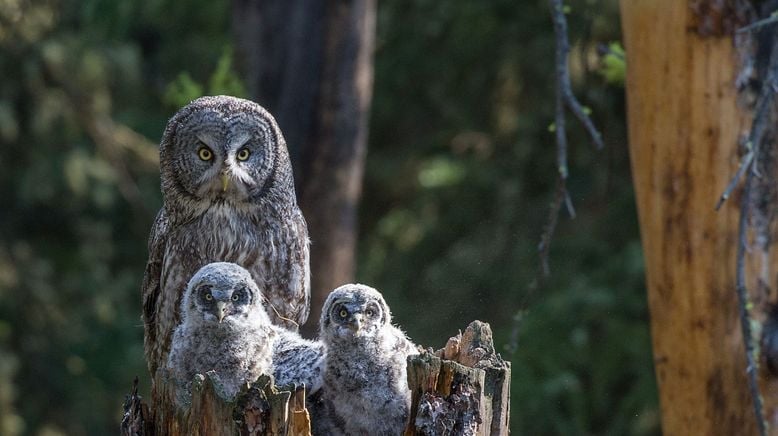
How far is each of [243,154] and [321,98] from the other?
2787 mm

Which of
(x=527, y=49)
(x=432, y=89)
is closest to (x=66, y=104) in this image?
(x=432, y=89)

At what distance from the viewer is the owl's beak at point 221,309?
375cm

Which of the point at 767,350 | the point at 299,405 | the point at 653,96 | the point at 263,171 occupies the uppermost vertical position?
the point at 653,96

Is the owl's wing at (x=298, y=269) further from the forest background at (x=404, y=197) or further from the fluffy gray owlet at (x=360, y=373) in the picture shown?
the forest background at (x=404, y=197)

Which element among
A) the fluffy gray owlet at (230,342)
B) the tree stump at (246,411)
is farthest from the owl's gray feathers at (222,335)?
the tree stump at (246,411)

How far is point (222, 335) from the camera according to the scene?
3791 mm

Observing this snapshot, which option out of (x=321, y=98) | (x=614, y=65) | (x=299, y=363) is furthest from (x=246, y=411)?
(x=321, y=98)

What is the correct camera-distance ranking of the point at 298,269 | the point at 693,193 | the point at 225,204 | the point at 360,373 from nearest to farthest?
the point at 360,373, the point at 225,204, the point at 298,269, the point at 693,193

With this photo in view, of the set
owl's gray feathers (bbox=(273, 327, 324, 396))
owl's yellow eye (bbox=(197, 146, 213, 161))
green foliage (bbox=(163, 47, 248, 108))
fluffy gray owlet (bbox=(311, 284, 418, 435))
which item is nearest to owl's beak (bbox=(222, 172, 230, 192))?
owl's yellow eye (bbox=(197, 146, 213, 161))

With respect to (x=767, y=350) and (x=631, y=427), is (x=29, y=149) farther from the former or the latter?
(x=767, y=350)

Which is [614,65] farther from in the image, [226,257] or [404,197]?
[404,197]

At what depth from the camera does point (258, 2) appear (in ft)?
24.3

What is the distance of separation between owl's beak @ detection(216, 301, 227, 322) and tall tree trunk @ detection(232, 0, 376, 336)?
326 cm

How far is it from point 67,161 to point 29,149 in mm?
415
